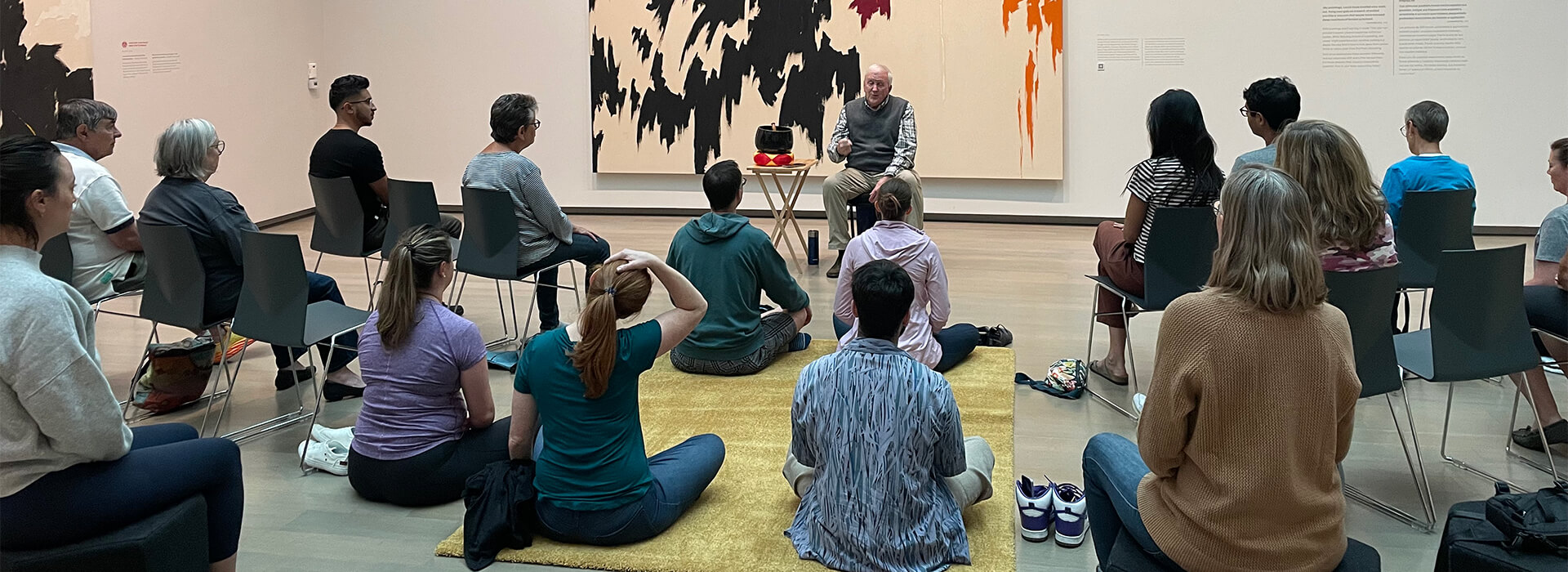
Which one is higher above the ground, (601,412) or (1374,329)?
(1374,329)

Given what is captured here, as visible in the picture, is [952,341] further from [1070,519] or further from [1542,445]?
[1542,445]

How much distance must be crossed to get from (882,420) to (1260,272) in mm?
965

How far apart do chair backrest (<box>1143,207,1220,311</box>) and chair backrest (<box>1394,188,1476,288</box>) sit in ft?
3.57

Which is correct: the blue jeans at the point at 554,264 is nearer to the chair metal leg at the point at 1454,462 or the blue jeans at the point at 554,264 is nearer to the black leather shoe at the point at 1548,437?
the chair metal leg at the point at 1454,462

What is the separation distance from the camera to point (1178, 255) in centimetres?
431

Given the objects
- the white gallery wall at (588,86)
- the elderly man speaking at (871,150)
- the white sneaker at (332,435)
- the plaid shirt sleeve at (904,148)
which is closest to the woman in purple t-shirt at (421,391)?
the white sneaker at (332,435)

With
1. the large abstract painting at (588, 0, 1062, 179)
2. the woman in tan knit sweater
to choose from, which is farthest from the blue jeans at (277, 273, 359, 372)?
the large abstract painting at (588, 0, 1062, 179)

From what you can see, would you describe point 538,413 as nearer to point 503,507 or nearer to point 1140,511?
point 503,507

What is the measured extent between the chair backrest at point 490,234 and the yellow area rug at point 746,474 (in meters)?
0.86

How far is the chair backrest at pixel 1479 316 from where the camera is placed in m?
3.44

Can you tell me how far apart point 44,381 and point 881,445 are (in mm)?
1767

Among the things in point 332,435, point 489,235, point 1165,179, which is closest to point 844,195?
point 489,235

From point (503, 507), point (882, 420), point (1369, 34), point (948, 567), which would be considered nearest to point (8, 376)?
point (503, 507)

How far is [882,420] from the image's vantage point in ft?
9.23
